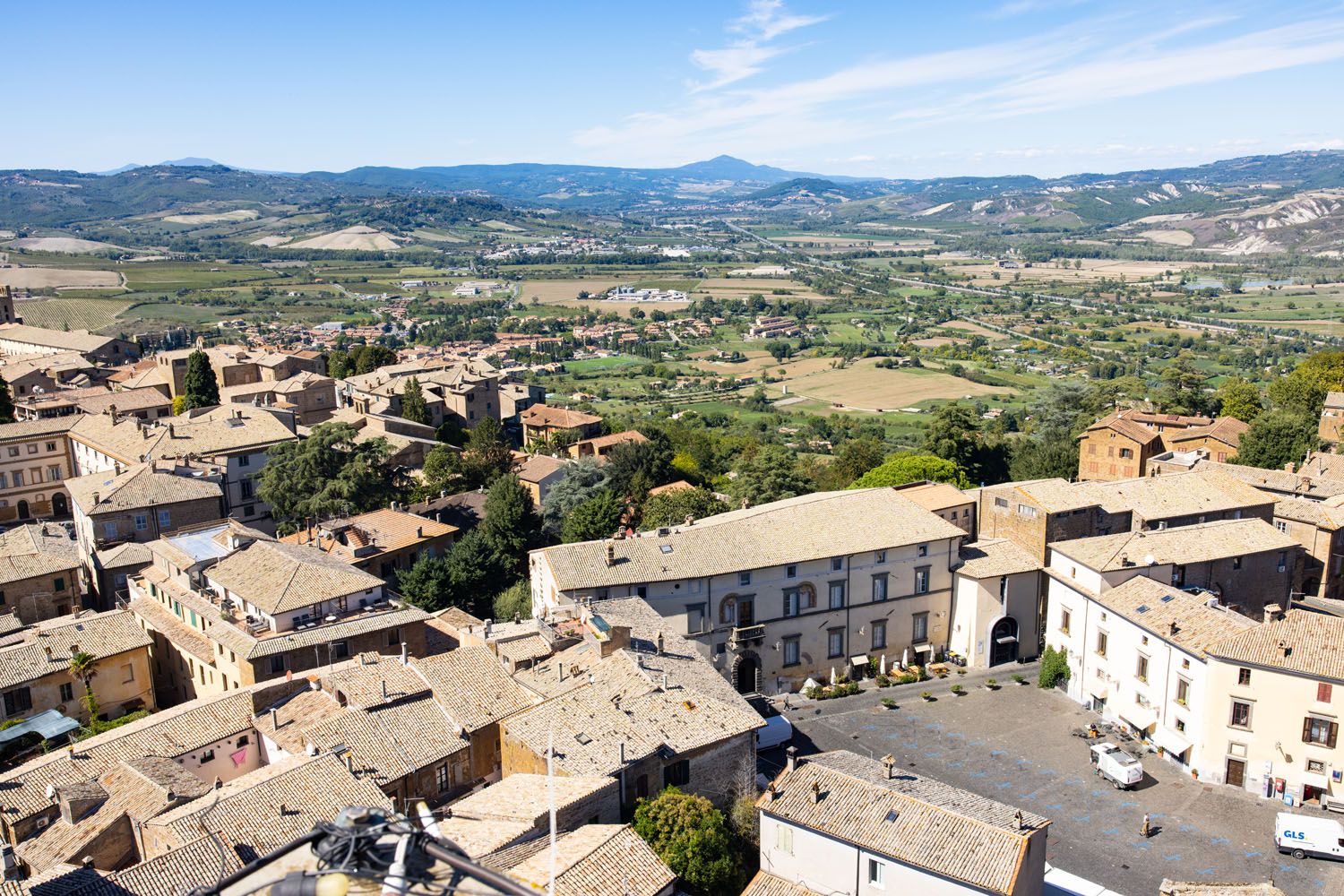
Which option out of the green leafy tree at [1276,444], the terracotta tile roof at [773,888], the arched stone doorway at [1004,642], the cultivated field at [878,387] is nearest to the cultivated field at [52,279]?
the cultivated field at [878,387]

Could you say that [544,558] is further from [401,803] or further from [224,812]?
[224,812]

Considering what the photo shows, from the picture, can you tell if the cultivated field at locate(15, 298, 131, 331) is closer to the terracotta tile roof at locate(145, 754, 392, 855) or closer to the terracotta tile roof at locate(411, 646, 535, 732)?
the terracotta tile roof at locate(411, 646, 535, 732)

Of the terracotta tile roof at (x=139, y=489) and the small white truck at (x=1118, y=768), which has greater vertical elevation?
the terracotta tile roof at (x=139, y=489)

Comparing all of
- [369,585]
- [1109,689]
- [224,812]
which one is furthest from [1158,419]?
[224,812]

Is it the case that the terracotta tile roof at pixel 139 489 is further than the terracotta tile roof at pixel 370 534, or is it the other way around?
the terracotta tile roof at pixel 139 489

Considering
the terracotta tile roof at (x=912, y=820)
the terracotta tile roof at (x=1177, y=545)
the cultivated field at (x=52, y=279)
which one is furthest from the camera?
the cultivated field at (x=52, y=279)

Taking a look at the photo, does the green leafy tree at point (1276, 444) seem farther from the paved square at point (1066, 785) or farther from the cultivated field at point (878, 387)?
the cultivated field at point (878, 387)

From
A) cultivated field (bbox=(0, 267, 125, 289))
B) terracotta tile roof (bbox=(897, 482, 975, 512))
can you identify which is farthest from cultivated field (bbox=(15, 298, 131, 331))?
terracotta tile roof (bbox=(897, 482, 975, 512))
